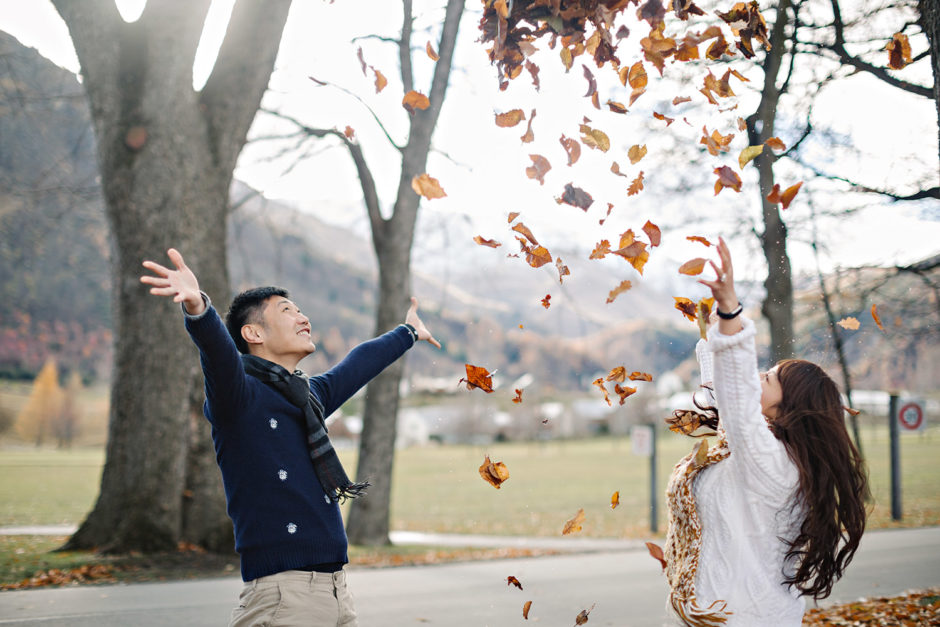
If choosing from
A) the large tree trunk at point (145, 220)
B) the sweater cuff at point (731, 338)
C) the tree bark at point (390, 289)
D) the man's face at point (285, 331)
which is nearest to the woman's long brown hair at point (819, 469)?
the sweater cuff at point (731, 338)

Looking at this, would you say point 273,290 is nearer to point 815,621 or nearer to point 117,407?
point 815,621

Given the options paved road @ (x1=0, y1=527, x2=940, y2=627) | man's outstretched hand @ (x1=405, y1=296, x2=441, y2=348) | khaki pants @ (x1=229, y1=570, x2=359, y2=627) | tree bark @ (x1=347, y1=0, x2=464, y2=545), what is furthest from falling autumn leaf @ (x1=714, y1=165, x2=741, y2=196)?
tree bark @ (x1=347, y1=0, x2=464, y2=545)

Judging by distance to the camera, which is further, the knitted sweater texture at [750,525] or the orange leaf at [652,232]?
the orange leaf at [652,232]

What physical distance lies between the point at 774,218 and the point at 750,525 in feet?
32.2

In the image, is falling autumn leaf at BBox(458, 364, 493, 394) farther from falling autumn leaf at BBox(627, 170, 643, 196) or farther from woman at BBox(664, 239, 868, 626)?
woman at BBox(664, 239, 868, 626)

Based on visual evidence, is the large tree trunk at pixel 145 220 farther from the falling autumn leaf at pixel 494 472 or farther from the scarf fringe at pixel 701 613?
the scarf fringe at pixel 701 613

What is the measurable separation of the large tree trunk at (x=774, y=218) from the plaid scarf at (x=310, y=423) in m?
9.01

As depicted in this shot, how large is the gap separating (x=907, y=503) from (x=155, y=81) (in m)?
19.6

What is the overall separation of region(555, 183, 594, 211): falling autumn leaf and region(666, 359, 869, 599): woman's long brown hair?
1494 mm

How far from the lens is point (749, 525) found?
115 inches

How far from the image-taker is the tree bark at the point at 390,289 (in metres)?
11.7

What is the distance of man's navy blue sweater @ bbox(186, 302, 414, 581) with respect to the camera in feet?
9.66

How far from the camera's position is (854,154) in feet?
41.5

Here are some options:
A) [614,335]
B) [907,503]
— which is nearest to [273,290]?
[907,503]
